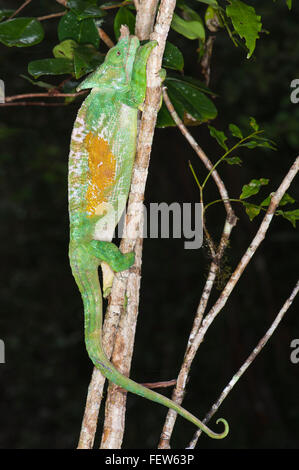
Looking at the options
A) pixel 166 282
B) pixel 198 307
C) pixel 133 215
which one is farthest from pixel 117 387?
pixel 166 282

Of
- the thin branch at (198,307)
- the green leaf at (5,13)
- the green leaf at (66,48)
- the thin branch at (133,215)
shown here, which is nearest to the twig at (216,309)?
the thin branch at (198,307)

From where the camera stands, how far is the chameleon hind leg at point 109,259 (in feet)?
3.51

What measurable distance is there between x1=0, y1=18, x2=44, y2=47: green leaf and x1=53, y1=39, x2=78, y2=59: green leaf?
0.05m

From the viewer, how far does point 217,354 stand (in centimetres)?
333

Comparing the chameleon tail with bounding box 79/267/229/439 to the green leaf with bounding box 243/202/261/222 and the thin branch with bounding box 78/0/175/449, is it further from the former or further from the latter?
the green leaf with bounding box 243/202/261/222

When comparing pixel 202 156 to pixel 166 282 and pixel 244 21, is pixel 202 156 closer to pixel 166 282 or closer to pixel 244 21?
pixel 244 21

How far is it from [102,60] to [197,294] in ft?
7.81

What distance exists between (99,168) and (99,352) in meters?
0.39

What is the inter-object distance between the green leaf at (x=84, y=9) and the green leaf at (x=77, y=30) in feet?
0.25

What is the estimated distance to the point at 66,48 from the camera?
1.24 m

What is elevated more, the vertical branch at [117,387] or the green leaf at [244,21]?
the green leaf at [244,21]

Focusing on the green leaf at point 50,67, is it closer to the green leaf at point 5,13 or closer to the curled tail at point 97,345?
the green leaf at point 5,13

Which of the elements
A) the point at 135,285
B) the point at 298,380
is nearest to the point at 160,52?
the point at 135,285

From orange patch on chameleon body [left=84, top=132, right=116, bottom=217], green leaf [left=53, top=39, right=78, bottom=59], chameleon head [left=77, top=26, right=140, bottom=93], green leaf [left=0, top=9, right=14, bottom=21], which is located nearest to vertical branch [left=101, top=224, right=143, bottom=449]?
orange patch on chameleon body [left=84, top=132, right=116, bottom=217]
